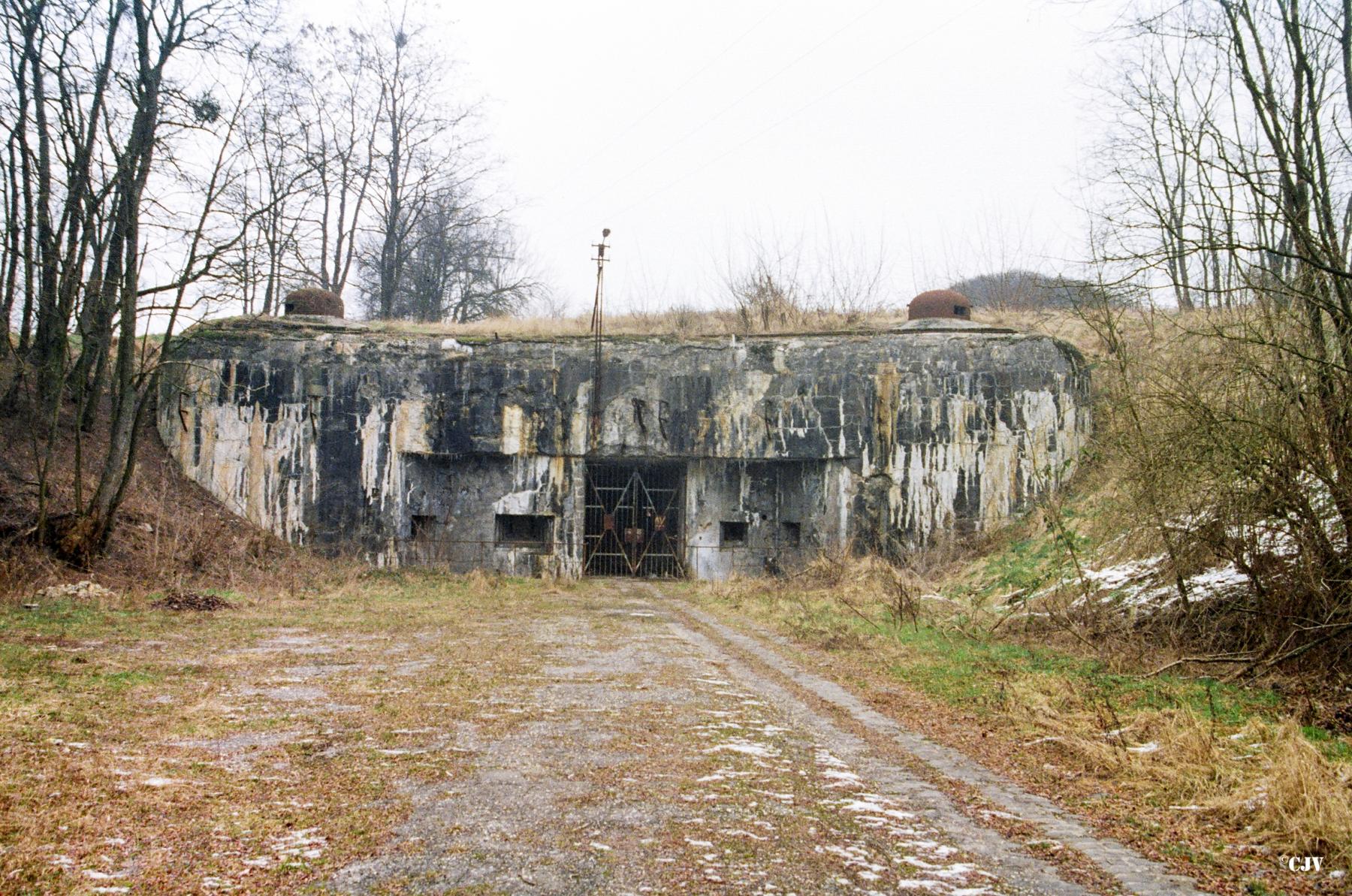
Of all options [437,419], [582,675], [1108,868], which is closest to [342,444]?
[437,419]

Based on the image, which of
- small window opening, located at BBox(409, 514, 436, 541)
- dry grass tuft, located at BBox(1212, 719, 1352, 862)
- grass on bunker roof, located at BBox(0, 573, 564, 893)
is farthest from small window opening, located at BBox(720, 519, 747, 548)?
dry grass tuft, located at BBox(1212, 719, 1352, 862)

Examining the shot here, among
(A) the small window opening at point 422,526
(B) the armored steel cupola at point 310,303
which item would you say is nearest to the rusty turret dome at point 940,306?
(A) the small window opening at point 422,526

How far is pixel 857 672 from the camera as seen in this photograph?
8.33 m

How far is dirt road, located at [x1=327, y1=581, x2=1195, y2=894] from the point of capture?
3416mm

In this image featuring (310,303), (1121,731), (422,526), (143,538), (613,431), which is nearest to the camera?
(1121,731)

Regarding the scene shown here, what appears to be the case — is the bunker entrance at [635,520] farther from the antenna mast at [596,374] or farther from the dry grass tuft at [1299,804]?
the dry grass tuft at [1299,804]

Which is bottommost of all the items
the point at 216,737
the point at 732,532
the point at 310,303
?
the point at 732,532

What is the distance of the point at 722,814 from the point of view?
13.5ft

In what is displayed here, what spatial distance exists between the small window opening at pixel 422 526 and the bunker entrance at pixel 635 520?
2814mm

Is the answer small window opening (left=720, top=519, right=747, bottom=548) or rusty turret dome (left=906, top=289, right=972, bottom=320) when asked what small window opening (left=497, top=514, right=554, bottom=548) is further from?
rusty turret dome (left=906, top=289, right=972, bottom=320)

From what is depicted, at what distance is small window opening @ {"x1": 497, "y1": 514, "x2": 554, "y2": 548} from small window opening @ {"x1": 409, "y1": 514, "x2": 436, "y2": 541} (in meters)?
1.15

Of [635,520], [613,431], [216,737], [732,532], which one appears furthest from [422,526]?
[216,737]

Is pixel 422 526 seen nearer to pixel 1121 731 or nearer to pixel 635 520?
pixel 635 520

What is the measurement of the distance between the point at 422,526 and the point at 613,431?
12.3ft
